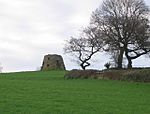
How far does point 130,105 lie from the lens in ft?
60.0

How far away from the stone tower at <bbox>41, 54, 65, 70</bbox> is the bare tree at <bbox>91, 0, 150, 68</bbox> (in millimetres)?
19556

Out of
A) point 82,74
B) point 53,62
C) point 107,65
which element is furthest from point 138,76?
point 53,62

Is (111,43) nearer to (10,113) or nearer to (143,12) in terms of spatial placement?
(143,12)

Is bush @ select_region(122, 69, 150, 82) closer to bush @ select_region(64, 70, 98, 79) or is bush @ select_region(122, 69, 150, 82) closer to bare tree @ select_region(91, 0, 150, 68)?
bush @ select_region(64, 70, 98, 79)

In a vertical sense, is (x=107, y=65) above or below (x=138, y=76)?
above

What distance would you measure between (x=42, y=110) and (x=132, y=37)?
4078cm

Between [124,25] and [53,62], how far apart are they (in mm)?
24379

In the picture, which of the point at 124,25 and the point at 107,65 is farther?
the point at 107,65

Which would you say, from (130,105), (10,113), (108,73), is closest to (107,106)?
(130,105)

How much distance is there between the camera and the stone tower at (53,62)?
7568cm

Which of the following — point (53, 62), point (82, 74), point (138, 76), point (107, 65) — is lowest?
point (138, 76)

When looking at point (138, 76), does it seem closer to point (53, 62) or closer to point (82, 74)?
point (82, 74)

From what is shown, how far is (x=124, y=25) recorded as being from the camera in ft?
179

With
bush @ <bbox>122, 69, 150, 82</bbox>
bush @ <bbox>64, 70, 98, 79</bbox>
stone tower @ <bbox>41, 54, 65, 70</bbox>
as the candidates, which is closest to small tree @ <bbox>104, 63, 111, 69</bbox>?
stone tower @ <bbox>41, 54, 65, 70</bbox>
